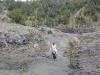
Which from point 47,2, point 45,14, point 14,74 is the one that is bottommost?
point 14,74

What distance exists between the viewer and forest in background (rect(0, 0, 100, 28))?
56.2 m

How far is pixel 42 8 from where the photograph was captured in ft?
233

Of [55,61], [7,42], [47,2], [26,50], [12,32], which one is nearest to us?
[55,61]

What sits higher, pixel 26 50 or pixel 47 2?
pixel 47 2

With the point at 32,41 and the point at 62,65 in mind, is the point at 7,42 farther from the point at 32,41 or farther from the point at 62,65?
the point at 62,65

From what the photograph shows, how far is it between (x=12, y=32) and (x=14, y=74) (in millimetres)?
15655

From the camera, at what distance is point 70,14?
240 feet

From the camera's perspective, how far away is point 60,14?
230 feet

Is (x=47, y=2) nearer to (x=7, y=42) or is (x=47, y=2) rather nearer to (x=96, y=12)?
(x=96, y=12)

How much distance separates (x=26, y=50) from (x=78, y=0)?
63612 mm

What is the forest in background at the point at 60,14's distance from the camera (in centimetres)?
5622

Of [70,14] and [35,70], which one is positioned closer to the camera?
[35,70]

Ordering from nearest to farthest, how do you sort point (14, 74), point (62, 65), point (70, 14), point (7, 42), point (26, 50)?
point (14, 74)
point (62, 65)
point (26, 50)
point (7, 42)
point (70, 14)

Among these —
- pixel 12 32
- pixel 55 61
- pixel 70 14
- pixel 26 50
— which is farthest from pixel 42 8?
pixel 55 61
